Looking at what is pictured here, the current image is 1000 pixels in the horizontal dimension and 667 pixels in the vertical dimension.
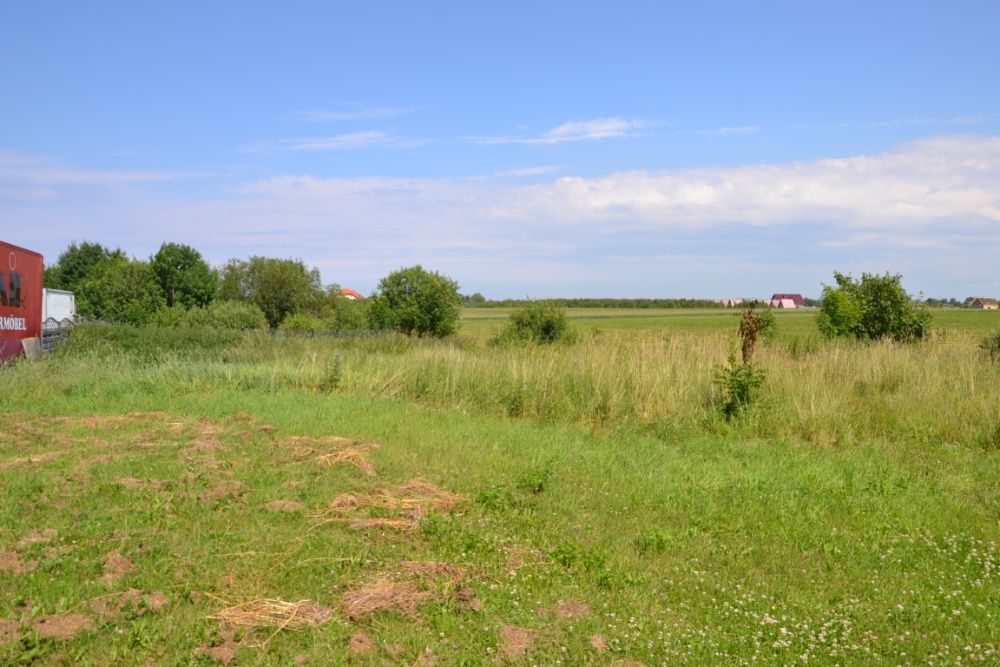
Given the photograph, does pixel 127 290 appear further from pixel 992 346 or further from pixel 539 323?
pixel 992 346

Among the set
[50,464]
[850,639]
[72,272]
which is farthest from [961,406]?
[72,272]

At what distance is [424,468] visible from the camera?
7.63 metres

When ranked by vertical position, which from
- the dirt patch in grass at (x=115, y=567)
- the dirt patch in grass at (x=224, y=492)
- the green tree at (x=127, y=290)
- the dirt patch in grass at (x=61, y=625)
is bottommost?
the dirt patch in grass at (x=61, y=625)

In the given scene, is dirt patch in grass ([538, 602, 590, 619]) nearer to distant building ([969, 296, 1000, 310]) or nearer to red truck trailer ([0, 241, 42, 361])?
red truck trailer ([0, 241, 42, 361])

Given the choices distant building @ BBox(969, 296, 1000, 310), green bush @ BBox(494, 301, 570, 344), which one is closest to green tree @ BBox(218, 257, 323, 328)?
green bush @ BBox(494, 301, 570, 344)

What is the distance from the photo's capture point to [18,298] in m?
14.7

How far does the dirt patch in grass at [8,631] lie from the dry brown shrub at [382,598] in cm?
167

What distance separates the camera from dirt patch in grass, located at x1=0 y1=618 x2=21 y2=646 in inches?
152

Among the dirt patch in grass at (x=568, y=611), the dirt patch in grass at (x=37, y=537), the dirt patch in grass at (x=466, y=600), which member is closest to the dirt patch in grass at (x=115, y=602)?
the dirt patch in grass at (x=37, y=537)

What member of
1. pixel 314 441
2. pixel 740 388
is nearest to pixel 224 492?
pixel 314 441

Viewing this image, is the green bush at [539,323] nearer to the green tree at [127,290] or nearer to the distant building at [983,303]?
the green tree at [127,290]

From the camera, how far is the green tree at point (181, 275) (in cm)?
4584

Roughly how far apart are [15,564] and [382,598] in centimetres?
233

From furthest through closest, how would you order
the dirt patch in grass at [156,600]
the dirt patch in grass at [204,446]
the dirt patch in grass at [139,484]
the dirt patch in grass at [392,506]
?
the dirt patch in grass at [204,446], the dirt patch in grass at [139,484], the dirt patch in grass at [392,506], the dirt patch in grass at [156,600]
